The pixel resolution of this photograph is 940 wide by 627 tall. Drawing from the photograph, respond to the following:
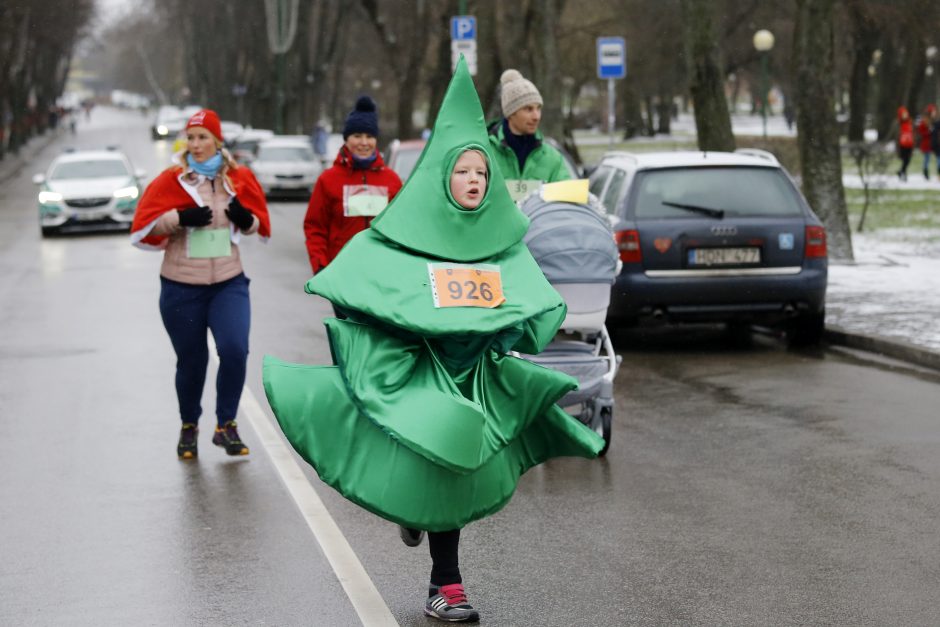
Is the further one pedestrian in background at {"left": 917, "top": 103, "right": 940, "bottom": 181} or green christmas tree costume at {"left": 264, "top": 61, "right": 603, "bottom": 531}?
pedestrian in background at {"left": 917, "top": 103, "right": 940, "bottom": 181}

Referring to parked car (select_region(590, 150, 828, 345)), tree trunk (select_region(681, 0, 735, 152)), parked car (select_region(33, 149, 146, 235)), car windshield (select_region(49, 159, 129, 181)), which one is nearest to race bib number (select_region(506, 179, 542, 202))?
parked car (select_region(590, 150, 828, 345))

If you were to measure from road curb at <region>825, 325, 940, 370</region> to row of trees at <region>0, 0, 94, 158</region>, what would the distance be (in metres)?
44.4

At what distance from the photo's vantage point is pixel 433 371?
5.57m

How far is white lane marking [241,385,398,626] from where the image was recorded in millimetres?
5891

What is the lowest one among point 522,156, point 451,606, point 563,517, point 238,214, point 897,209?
point 897,209

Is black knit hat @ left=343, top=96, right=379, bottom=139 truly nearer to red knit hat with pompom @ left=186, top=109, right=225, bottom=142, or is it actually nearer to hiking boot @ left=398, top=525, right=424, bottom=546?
red knit hat with pompom @ left=186, top=109, right=225, bottom=142

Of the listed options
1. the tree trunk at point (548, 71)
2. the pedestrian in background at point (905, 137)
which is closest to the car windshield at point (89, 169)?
the tree trunk at point (548, 71)

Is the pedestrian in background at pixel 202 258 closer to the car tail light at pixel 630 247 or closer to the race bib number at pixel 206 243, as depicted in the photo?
the race bib number at pixel 206 243

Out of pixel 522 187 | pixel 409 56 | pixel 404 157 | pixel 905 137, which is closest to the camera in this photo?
pixel 522 187

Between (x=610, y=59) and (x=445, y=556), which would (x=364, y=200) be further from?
(x=610, y=59)

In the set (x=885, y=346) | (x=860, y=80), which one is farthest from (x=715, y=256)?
(x=860, y=80)

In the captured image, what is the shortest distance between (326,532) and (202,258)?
2.21 m

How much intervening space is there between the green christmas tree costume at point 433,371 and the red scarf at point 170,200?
3.15 metres

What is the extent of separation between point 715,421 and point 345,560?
152 inches
